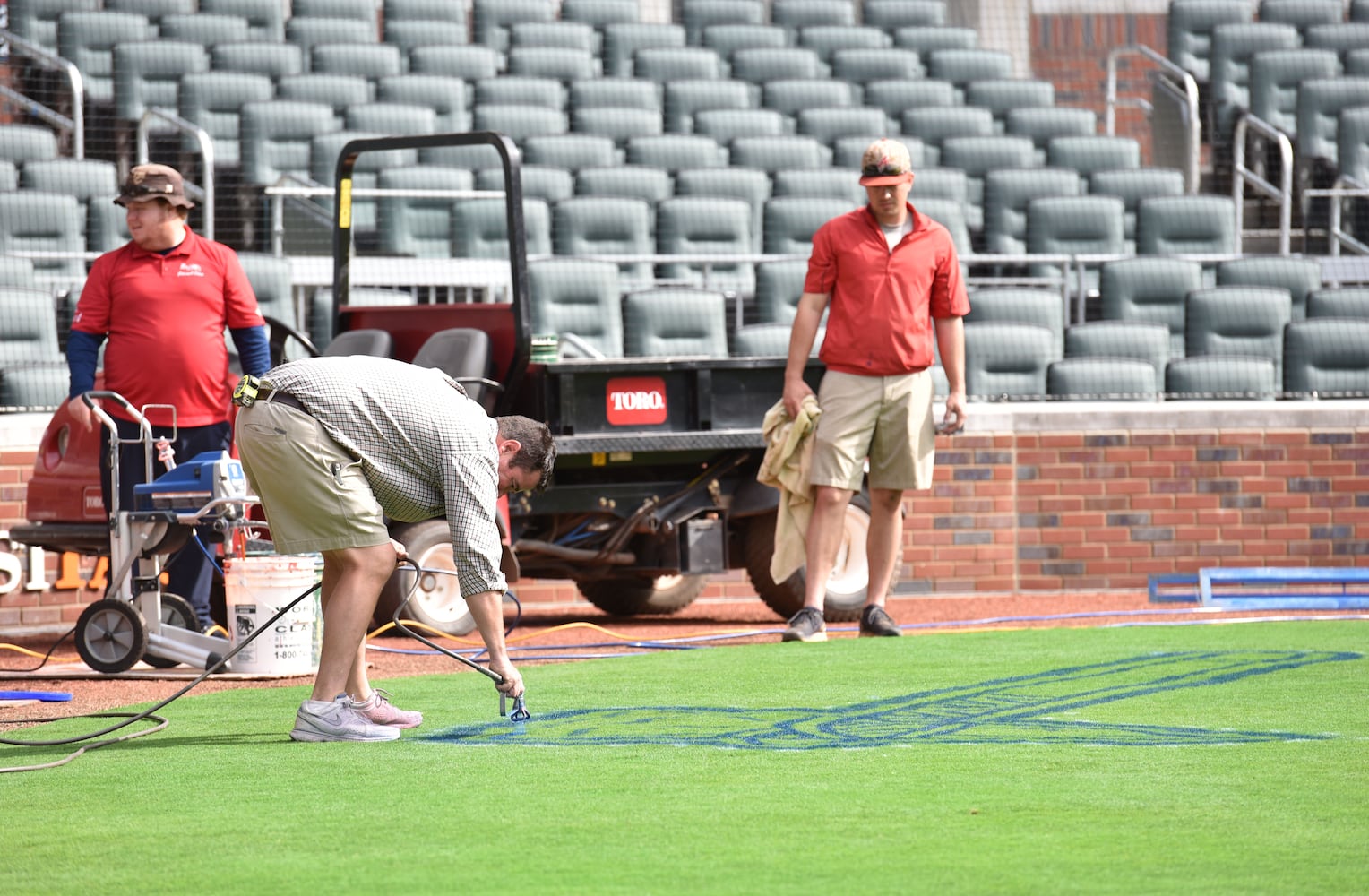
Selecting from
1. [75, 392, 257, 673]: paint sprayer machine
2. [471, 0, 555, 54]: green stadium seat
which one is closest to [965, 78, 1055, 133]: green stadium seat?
[471, 0, 555, 54]: green stadium seat

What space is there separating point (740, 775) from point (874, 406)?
3.85 m

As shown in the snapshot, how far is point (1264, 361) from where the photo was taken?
12.4 metres

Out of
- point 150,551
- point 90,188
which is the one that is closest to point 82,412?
point 150,551

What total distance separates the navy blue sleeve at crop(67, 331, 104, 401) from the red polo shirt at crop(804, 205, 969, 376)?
3007 millimetres

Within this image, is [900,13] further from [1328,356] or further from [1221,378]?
[1221,378]

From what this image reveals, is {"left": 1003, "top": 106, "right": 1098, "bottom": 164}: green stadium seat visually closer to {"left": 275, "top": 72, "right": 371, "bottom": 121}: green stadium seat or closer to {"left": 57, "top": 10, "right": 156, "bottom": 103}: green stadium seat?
{"left": 275, "top": 72, "right": 371, "bottom": 121}: green stadium seat

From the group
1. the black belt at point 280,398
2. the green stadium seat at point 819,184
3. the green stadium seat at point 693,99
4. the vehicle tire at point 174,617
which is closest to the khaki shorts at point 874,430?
the vehicle tire at point 174,617

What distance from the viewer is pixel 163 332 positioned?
7852 mm

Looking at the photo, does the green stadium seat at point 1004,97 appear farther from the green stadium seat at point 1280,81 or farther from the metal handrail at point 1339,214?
the metal handrail at point 1339,214

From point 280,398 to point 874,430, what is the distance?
373 cm

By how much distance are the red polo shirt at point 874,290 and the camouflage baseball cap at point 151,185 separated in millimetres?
2661

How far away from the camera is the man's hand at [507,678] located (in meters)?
5.05

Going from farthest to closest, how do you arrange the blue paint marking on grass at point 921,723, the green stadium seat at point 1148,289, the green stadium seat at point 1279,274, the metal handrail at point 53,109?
1. the green stadium seat at point 1279,274
2. the metal handrail at point 53,109
3. the green stadium seat at point 1148,289
4. the blue paint marking on grass at point 921,723

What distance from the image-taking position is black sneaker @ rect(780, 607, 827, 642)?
8.31 meters
